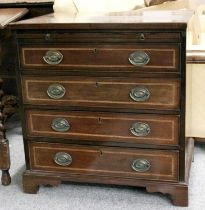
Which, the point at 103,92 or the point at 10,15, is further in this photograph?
the point at 10,15

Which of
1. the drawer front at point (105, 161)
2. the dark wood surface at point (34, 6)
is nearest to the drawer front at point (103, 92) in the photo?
the drawer front at point (105, 161)

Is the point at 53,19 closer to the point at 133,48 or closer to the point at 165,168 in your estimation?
the point at 133,48

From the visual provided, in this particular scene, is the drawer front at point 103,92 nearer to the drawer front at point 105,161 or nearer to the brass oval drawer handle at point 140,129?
the brass oval drawer handle at point 140,129

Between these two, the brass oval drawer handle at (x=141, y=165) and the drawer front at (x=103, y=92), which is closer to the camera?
the drawer front at (x=103, y=92)

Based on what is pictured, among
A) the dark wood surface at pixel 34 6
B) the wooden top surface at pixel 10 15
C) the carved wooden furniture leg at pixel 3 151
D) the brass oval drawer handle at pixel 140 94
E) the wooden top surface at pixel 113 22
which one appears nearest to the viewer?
the wooden top surface at pixel 113 22

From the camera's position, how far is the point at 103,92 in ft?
5.96

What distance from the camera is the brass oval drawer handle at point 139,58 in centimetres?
172

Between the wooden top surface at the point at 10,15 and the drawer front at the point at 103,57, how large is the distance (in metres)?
0.40

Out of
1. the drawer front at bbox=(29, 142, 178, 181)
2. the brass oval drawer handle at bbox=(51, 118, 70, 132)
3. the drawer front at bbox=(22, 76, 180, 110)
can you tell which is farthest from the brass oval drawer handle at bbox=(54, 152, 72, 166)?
the drawer front at bbox=(22, 76, 180, 110)

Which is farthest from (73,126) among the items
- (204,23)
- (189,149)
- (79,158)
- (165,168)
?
(204,23)

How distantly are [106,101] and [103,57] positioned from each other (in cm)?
18

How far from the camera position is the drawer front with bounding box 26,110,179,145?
180 cm

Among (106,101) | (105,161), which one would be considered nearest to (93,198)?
(105,161)

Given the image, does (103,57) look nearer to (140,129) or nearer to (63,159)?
(140,129)
